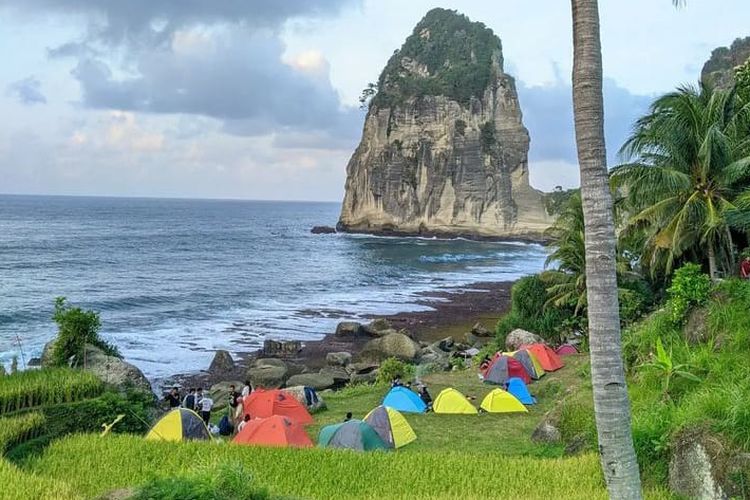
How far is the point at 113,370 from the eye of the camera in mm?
16719

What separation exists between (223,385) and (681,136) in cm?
1900

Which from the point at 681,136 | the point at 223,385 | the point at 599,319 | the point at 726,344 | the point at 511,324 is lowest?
the point at 223,385

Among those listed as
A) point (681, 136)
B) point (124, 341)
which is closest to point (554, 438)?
point (681, 136)

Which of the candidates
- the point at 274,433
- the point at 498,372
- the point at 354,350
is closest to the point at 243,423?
the point at 274,433

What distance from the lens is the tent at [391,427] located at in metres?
14.8

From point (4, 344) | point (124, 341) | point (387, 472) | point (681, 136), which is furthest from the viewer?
point (124, 341)

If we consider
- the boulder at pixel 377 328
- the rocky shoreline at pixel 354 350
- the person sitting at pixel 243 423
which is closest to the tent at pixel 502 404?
the person sitting at pixel 243 423

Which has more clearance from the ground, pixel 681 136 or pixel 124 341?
pixel 681 136

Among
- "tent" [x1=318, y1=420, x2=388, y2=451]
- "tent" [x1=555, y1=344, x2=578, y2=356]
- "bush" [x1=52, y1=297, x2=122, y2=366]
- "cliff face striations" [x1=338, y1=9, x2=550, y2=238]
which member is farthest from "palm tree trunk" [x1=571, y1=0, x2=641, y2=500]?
"cliff face striations" [x1=338, y1=9, x2=550, y2=238]

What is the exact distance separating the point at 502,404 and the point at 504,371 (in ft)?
11.7

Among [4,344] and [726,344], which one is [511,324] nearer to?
[726,344]

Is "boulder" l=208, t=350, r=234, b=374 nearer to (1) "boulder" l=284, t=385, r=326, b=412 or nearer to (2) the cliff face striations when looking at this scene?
(1) "boulder" l=284, t=385, r=326, b=412

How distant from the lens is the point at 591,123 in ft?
19.1

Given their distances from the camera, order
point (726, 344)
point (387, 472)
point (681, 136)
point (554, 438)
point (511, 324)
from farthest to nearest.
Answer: point (511, 324) → point (681, 136) → point (554, 438) → point (726, 344) → point (387, 472)
